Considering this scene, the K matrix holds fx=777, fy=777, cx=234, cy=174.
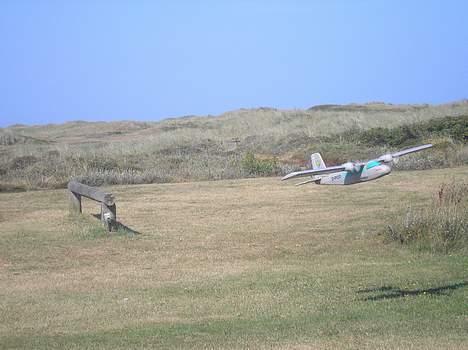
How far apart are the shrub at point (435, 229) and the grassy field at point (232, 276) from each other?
1.23 ft

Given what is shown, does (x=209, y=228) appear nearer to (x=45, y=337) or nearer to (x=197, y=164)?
(x=45, y=337)

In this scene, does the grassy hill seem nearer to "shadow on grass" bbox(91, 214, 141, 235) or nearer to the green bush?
the green bush

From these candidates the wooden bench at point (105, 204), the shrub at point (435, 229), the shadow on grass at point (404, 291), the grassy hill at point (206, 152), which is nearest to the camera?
the shadow on grass at point (404, 291)

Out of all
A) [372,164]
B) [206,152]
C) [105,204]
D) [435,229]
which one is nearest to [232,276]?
[372,164]

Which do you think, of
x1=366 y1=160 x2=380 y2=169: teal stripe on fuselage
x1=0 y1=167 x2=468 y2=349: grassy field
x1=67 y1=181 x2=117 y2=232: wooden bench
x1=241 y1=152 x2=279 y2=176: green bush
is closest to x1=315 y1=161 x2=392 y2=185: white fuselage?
x1=366 y1=160 x2=380 y2=169: teal stripe on fuselage

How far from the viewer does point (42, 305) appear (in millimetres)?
11031

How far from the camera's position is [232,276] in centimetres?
1295

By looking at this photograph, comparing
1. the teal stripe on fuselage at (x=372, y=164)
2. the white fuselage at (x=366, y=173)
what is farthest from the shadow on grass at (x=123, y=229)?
the teal stripe on fuselage at (x=372, y=164)

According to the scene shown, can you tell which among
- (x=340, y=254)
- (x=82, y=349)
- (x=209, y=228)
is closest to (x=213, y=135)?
(x=209, y=228)

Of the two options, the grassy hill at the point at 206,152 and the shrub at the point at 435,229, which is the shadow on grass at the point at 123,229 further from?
the grassy hill at the point at 206,152

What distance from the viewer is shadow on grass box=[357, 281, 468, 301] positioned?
10.5m

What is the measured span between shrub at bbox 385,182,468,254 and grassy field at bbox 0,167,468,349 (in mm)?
375

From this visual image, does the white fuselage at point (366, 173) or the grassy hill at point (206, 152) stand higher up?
the grassy hill at point (206, 152)

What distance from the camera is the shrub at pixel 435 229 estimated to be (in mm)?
14261
